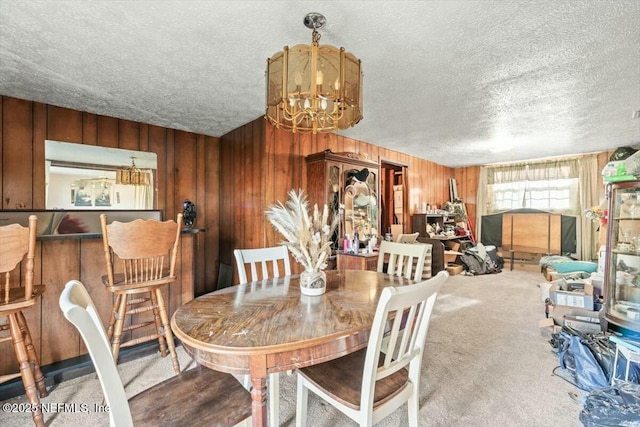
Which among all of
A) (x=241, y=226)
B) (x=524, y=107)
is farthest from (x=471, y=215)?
(x=241, y=226)

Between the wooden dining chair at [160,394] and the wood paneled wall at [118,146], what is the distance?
65.6 inches

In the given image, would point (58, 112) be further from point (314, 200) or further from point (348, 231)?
point (348, 231)

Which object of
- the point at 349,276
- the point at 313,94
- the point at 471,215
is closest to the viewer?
the point at 313,94

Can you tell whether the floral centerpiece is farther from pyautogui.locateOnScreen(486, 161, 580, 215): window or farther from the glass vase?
pyautogui.locateOnScreen(486, 161, 580, 215): window

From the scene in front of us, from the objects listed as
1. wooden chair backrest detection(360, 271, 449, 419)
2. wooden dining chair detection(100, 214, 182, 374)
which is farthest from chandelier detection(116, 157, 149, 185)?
wooden chair backrest detection(360, 271, 449, 419)

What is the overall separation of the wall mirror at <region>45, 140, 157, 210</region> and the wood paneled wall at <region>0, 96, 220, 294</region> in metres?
0.07

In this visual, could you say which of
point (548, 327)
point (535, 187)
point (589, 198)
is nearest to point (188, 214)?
point (548, 327)

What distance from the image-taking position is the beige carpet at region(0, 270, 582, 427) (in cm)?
Answer: 167

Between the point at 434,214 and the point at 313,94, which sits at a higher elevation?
Answer: the point at 313,94

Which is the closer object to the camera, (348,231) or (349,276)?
(349,276)

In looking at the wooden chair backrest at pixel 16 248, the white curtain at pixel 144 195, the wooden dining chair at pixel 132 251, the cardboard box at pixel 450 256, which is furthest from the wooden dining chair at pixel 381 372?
the cardboard box at pixel 450 256

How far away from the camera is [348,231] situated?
364 centimetres

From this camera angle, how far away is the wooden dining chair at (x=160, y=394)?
81 cm

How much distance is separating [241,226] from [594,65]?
3724mm
